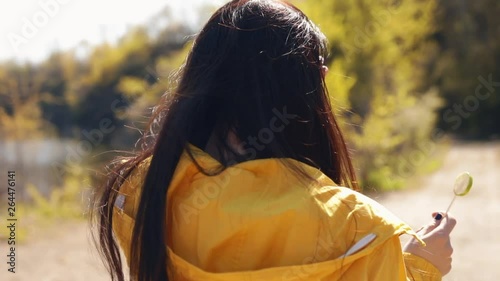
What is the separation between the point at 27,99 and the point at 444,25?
18.6 metres

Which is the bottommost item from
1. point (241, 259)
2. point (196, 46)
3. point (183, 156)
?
point (241, 259)

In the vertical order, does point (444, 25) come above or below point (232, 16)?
below

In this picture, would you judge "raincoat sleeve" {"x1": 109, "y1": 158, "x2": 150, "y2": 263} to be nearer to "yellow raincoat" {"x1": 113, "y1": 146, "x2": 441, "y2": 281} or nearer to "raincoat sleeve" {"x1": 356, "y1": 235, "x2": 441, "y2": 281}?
"yellow raincoat" {"x1": 113, "y1": 146, "x2": 441, "y2": 281}

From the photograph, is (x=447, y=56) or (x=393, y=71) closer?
(x=393, y=71)

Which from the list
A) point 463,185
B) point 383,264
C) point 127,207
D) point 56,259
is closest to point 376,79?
point 56,259

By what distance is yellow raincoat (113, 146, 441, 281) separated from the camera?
1188mm

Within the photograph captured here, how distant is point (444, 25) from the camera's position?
2486cm

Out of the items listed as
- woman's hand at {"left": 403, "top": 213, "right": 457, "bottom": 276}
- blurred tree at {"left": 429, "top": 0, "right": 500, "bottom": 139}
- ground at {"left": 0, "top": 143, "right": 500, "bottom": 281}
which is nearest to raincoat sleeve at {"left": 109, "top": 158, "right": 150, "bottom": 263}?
woman's hand at {"left": 403, "top": 213, "right": 457, "bottom": 276}

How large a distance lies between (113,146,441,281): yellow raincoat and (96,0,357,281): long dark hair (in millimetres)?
59

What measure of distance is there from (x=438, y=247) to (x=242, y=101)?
537 millimetres

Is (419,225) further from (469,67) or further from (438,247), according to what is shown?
(469,67)

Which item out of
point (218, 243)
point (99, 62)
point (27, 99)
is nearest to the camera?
point (218, 243)

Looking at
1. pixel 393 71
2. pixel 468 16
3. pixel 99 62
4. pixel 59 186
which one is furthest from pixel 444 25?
pixel 59 186

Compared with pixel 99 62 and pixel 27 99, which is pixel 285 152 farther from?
pixel 99 62
